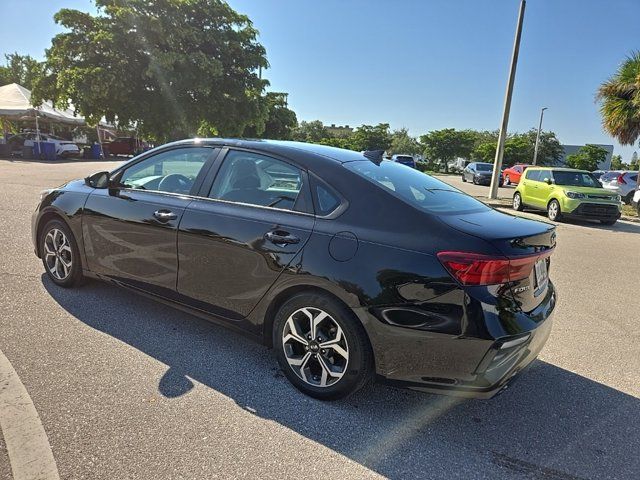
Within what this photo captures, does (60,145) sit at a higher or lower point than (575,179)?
higher

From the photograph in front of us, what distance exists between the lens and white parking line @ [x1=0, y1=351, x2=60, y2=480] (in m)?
2.18

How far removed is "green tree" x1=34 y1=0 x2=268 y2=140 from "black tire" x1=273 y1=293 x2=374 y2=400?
1808cm

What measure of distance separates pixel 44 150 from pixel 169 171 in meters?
28.9

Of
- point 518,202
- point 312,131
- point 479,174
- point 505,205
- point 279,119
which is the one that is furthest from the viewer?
point 312,131

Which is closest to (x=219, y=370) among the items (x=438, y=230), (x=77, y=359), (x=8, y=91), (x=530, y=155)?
(x=77, y=359)

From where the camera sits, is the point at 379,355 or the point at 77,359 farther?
the point at 77,359

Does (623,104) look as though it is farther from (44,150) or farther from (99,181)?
(44,150)

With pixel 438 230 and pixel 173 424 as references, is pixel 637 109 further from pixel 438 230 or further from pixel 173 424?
pixel 173 424

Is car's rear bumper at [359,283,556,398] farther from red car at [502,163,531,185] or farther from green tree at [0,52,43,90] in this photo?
green tree at [0,52,43,90]

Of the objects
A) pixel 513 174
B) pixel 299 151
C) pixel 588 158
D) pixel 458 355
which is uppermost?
pixel 588 158

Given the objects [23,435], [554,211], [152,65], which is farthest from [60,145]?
[23,435]

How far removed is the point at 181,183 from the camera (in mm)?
3670

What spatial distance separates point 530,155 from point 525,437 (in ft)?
177

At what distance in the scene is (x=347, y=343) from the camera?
8.82ft
